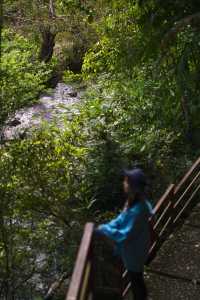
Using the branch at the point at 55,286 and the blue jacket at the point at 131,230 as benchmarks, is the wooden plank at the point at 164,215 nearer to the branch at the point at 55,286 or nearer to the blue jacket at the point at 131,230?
the branch at the point at 55,286

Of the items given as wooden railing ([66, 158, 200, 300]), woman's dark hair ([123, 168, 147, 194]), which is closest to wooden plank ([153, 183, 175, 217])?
wooden railing ([66, 158, 200, 300])

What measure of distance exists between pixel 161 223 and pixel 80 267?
3.78 meters

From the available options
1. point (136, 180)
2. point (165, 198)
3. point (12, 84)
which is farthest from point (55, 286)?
point (136, 180)

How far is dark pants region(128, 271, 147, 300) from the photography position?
5051mm

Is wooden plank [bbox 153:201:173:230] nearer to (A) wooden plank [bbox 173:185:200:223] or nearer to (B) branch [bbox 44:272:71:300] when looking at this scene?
(A) wooden plank [bbox 173:185:200:223]

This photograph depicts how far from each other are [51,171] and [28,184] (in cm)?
48

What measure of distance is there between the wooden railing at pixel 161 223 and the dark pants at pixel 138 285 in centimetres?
46

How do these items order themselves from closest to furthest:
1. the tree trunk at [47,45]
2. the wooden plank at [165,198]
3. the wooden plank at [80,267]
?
the wooden plank at [80,267] → the wooden plank at [165,198] → the tree trunk at [47,45]

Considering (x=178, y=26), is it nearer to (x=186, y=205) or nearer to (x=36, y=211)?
(x=186, y=205)

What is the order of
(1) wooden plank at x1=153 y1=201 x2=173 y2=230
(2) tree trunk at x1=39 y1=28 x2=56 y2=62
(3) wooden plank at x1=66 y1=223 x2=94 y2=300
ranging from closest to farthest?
(3) wooden plank at x1=66 y1=223 x2=94 y2=300 → (1) wooden plank at x1=153 y1=201 x2=173 y2=230 → (2) tree trunk at x1=39 y1=28 x2=56 y2=62

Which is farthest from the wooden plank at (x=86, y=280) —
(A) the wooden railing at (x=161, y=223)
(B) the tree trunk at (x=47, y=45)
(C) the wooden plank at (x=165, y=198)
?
(B) the tree trunk at (x=47, y=45)

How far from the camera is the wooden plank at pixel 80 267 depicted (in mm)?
3629

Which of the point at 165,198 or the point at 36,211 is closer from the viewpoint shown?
the point at 165,198

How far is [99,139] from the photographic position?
10.6 meters
